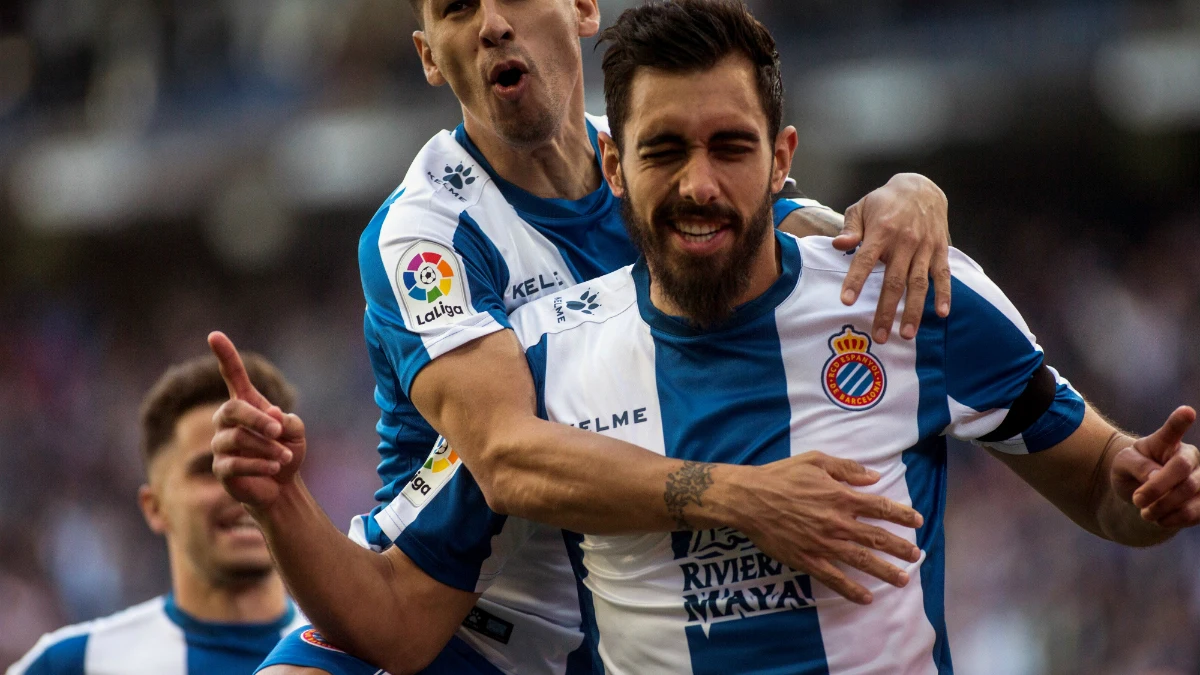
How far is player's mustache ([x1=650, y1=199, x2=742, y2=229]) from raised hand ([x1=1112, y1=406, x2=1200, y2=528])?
0.89 metres

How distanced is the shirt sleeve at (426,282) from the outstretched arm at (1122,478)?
1.20 m

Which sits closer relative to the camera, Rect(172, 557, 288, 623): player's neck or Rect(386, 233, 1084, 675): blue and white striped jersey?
Rect(386, 233, 1084, 675): blue and white striped jersey

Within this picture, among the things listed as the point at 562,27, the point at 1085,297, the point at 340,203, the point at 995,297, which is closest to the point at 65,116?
the point at 340,203

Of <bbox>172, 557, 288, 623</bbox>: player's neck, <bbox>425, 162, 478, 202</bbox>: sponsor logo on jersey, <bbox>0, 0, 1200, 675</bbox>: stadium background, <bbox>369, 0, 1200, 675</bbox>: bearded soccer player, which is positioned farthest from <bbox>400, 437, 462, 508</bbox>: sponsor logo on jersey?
<bbox>0, 0, 1200, 675</bbox>: stadium background

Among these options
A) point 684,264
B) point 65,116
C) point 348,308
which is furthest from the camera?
point 65,116

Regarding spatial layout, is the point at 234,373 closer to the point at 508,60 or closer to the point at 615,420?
the point at 615,420

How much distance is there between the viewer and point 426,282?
10.6 ft

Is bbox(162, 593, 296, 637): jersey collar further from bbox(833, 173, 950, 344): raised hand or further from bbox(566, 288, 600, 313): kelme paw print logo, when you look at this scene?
bbox(833, 173, 950, 344): raised hand

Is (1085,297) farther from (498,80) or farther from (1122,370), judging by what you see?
(498,80)

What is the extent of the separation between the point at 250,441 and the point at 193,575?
2.36 meters

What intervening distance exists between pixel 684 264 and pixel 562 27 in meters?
1.07

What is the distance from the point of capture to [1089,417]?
307 centimetres

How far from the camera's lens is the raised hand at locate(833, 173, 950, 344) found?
2.89m

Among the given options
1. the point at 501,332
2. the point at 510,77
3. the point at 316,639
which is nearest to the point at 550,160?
the point at 510,77
